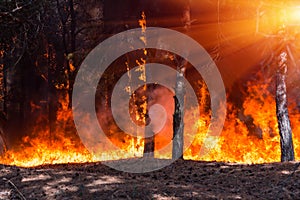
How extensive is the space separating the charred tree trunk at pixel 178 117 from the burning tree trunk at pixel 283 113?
10.8 feet

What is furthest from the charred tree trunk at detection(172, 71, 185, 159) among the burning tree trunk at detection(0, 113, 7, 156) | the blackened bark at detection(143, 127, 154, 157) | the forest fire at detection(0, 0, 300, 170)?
the burning tree trunk at detection(0, 113, 7, 156)

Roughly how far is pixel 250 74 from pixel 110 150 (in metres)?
10.7

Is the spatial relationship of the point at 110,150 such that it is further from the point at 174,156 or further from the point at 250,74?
the point at 174,156

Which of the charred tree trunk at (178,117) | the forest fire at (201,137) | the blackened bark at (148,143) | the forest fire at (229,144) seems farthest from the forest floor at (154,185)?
the forest fire at (229,144)

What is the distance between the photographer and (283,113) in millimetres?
13852

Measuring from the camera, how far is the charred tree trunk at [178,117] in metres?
14.6

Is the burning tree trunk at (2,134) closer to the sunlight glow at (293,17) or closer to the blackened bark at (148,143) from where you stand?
the blackened bark at (148,143)

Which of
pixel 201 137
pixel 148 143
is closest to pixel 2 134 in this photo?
pixel 148 143

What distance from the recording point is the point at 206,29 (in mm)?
16797

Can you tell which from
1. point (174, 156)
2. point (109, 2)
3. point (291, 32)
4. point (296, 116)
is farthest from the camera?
point (296, 116)

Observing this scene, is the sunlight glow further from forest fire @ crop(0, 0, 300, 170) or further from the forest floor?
forest fire @ crop(0, 0, 300, 170)

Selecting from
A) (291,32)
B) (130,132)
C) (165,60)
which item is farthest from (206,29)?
(130,132)

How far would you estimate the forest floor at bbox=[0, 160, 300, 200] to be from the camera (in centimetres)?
759

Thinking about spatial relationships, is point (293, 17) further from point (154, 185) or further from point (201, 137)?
point (201, 137)
